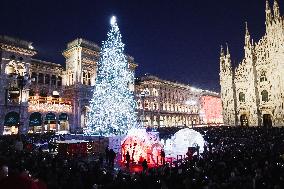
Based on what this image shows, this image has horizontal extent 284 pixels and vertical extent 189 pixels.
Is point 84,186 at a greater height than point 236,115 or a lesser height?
lesser

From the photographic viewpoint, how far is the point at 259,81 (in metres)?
49.0

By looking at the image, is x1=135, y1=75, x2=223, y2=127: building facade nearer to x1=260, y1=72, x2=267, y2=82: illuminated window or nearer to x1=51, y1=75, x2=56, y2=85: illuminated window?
x1=51, y1=75, x2=56, y2=85: illuminated window

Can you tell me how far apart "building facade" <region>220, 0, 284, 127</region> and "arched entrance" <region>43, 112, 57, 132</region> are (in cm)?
3238

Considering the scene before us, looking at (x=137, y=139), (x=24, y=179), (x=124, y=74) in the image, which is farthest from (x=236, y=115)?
(x=24, y=179)

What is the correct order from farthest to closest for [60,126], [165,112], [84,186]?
1. [165,112]
2. [60,126]
3. [84,186]

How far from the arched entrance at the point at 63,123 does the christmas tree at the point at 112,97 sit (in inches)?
662

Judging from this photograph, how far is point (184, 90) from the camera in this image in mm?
81938

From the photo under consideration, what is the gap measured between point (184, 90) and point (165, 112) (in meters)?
14.4

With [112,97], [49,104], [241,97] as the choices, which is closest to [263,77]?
[241,97]

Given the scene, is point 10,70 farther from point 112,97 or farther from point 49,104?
point 112,97

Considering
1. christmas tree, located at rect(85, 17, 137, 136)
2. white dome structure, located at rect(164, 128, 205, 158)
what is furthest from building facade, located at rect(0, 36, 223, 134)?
white dome structure, located at rect(164, 128, 205, 158)

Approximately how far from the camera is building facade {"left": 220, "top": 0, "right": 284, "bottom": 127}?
4594 cm

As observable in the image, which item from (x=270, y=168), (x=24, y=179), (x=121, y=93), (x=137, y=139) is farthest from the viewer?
(x=121, y=93)

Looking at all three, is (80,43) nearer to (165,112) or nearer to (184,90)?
(165,112)
